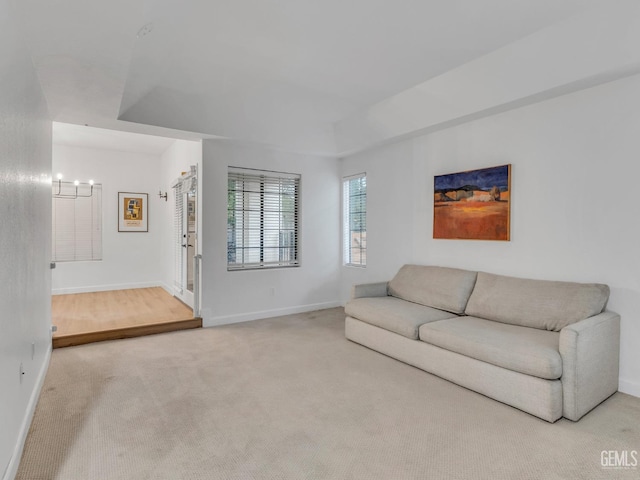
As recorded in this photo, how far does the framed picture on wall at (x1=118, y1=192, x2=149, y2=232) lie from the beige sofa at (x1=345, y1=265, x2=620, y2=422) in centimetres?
500

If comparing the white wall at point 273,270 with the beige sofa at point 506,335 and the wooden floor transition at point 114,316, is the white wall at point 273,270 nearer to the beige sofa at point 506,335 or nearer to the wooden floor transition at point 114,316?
the wooden floor transition at point 114,316

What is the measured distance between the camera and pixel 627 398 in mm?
2703

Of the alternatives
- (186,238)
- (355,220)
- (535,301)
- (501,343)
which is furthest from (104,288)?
(535,301)

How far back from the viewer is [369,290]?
4281mm

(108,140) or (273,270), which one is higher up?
(108,140)

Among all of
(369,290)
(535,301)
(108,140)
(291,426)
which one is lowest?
(291,426)

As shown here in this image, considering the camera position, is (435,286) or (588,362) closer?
(588,362)

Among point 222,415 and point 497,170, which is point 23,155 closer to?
point 222,415

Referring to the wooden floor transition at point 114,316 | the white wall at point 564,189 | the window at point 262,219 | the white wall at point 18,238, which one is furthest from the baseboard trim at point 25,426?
the white wall at point 564,189

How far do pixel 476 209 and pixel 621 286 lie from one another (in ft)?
4.57

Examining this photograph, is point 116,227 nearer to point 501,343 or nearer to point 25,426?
point 25,426

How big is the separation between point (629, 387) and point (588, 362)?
697mm

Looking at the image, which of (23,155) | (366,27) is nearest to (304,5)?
(366,27)

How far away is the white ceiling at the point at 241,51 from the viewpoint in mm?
2173
